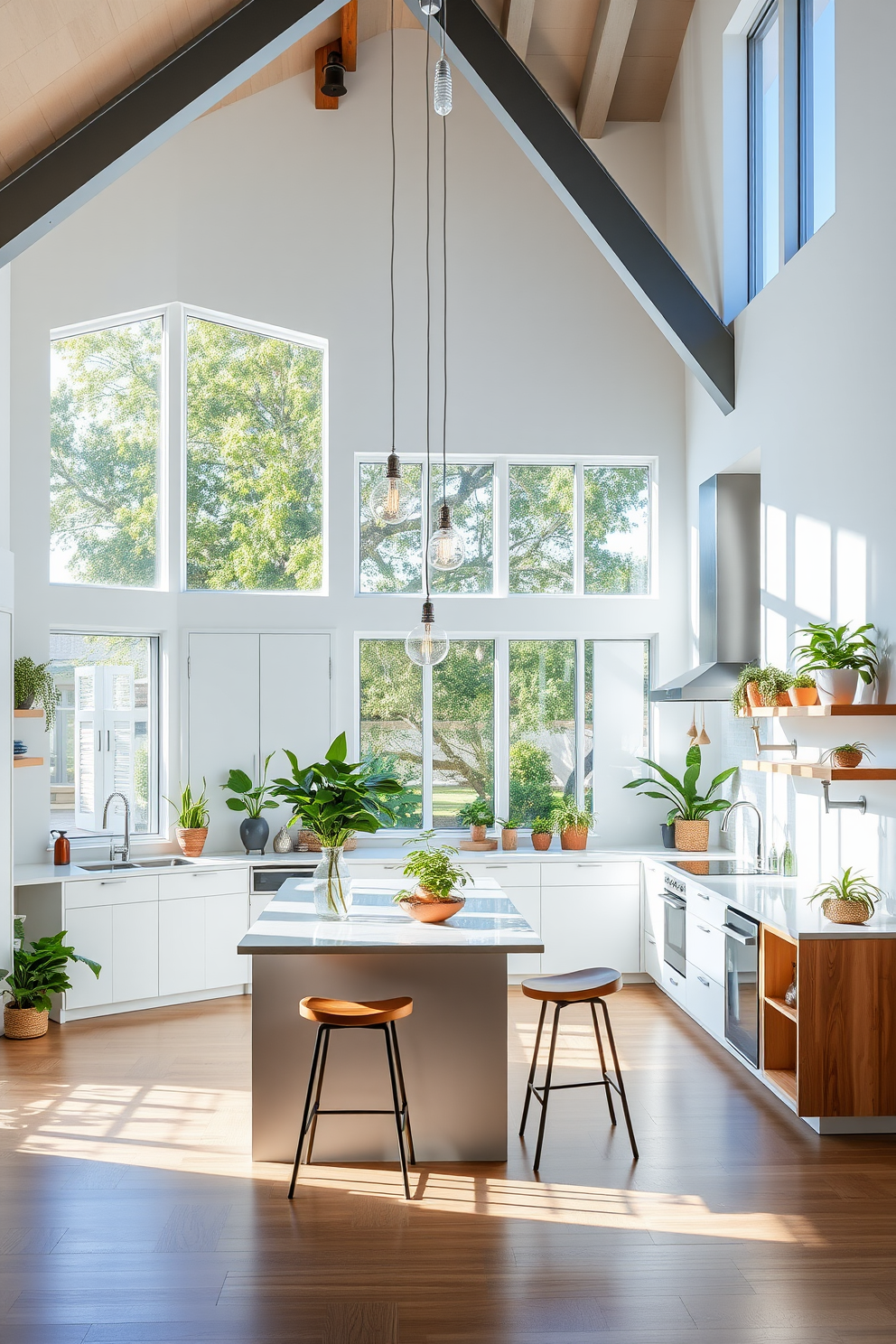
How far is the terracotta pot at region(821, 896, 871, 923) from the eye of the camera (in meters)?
4.57

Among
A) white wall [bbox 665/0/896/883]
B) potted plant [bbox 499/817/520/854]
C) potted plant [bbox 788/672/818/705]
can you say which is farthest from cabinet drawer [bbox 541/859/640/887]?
potted plant [bbox 788/672/818/705]

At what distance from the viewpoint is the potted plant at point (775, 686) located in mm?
5387

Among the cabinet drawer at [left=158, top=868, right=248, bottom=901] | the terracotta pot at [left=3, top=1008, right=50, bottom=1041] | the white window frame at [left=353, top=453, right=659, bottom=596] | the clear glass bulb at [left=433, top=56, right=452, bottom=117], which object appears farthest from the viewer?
the white window frame at [left=353, top=453, right=659, bottom=596]

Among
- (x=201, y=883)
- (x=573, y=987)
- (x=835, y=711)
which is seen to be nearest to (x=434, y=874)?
(x=573, y=987)

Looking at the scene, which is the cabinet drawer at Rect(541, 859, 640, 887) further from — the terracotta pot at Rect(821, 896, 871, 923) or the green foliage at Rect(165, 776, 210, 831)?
the terracotta pot at Rect(821, 896, 871, 923)

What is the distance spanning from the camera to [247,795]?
7289 millimetres

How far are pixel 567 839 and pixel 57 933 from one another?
3292 mm

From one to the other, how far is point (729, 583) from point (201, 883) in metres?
3.84

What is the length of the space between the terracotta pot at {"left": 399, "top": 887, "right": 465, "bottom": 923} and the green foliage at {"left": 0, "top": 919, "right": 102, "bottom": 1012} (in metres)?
2.65

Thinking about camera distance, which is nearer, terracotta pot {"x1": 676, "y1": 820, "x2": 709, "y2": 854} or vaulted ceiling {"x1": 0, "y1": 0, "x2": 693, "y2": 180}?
vaulted ceiling {"x1": 0, "y1": 0, "x2": 693, "y2": 180}

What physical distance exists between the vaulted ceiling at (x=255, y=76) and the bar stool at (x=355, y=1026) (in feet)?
11.6

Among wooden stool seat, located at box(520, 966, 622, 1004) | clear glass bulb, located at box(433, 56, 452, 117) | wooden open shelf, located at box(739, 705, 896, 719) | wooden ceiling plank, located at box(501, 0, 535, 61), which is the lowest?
wooden stool seat, located at box(520, 966, 622, 1004)

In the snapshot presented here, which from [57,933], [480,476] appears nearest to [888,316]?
[480,476]

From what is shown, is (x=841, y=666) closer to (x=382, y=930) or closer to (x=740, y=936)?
(x=740, y=936)
